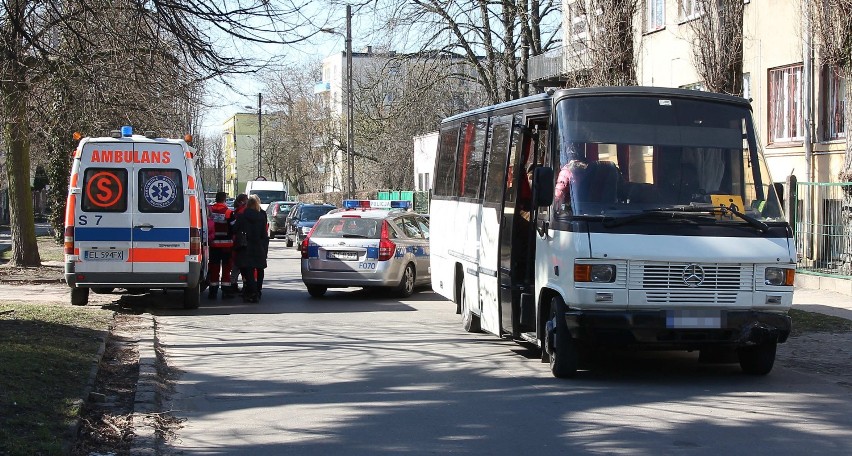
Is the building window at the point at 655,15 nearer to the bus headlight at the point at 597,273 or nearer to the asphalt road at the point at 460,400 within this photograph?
the asphalt road at the point at 460,400

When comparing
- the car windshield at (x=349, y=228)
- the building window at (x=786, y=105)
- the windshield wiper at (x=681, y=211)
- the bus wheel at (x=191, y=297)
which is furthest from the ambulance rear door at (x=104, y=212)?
the building window at (x=786, y=105)

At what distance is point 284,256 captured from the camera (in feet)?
108

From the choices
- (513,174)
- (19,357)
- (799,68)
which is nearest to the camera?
(19,357)

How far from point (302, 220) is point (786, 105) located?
1855cm

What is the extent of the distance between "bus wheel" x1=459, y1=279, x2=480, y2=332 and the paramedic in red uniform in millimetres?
6028

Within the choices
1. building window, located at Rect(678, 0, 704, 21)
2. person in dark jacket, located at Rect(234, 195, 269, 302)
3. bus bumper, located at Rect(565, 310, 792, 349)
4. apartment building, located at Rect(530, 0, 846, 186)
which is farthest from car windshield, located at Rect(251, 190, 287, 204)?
bus bumper, located at Rect(565, 310, 792, 349)

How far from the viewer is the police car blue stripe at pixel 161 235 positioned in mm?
15789

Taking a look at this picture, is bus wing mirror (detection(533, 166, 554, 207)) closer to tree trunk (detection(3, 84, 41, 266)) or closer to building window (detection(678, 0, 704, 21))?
building window (detection(678, 0, 704, 21))

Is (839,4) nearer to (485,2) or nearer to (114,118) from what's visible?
(485,2)

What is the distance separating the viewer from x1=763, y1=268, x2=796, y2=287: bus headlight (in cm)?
944

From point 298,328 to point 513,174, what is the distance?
14.5 ft

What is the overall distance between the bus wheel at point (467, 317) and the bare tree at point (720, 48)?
9.47m

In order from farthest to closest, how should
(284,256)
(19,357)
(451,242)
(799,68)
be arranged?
(284,256)
(799,68)
(451,242)
(19,357)

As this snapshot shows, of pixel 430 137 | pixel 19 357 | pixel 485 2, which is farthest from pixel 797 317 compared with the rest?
pixel 430 137
